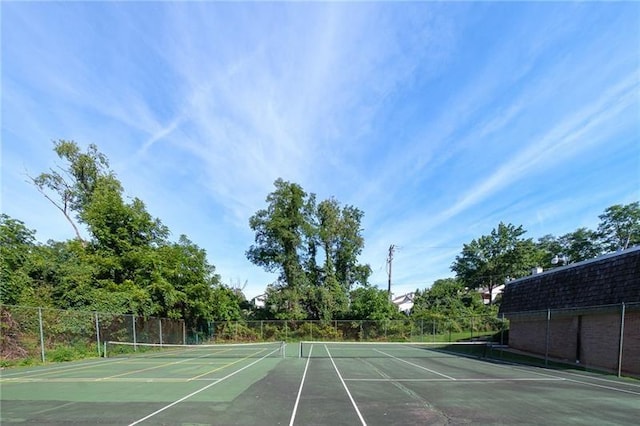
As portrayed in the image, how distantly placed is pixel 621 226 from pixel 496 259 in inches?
639

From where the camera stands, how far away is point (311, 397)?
9.72 metres

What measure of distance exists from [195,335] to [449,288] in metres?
37.3

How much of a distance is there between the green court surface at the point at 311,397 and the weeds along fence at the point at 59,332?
8.98 ft

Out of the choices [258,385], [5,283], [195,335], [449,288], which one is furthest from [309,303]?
[258,385]

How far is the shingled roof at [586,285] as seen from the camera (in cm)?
1605

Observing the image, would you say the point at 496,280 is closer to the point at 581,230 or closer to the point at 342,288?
the point at 581,230

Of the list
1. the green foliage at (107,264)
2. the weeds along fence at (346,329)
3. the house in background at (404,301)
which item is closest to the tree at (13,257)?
the green foliage at (107,264)

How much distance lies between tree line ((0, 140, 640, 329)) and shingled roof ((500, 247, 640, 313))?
1971cm

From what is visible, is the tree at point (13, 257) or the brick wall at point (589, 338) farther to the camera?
the tree at point (13, 257)

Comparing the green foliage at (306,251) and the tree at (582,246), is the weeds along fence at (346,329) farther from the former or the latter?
the tree at (582,246)

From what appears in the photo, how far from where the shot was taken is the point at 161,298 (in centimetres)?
3047

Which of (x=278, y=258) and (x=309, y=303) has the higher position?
(x=278, y=258)

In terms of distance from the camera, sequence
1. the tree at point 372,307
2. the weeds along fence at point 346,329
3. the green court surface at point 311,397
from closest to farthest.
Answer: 1. the green court surface at point 311,397
2. the weeds along fence at point 346,329
3. the tree at point 372,307

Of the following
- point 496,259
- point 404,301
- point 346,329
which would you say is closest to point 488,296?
point 496,259
